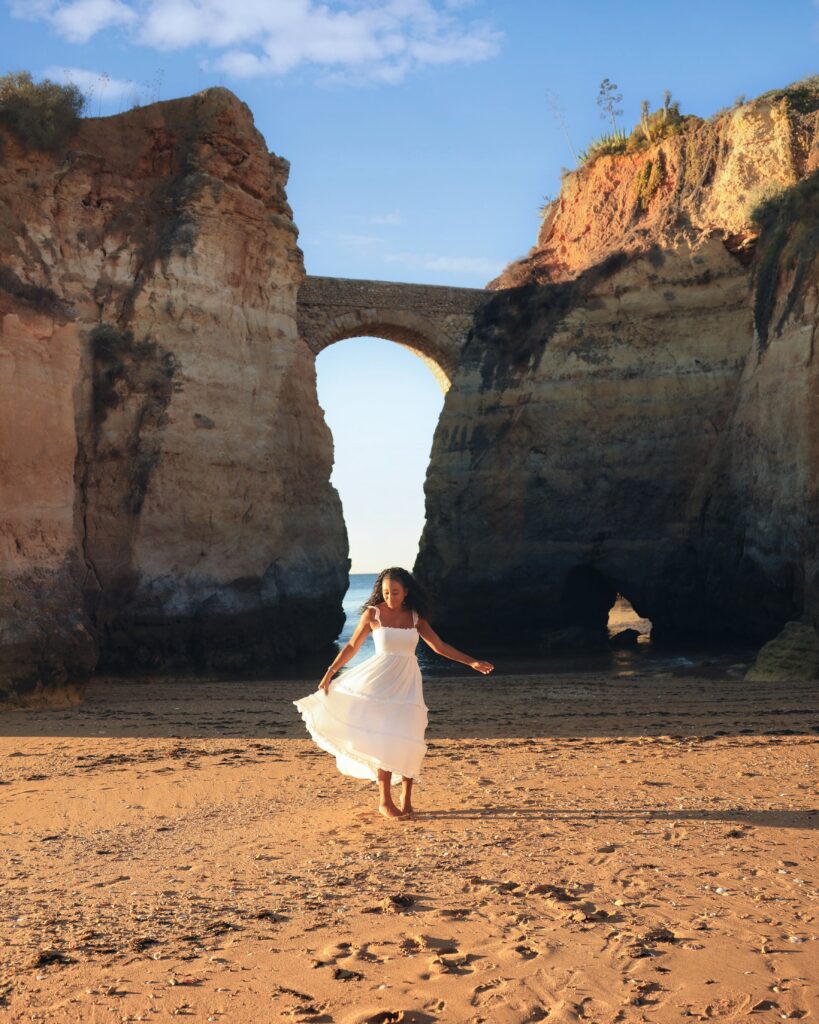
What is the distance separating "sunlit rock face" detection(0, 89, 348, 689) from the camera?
49.1ft

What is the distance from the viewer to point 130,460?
15336 millimetres

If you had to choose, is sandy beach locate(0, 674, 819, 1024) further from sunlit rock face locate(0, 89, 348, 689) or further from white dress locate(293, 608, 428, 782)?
sunlit rock face locate(0, 89, 348, 689)

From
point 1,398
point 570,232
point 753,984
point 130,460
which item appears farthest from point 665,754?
point 570,232

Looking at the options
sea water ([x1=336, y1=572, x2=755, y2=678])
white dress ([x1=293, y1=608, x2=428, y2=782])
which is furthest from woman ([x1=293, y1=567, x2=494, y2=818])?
sea water ([x1=336, y1=572, x2=755, y2=678])

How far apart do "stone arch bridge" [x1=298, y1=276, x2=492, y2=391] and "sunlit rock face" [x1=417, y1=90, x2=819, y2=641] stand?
56.1 inches

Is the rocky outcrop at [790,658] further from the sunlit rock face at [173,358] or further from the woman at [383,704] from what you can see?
the woman at [383,704]

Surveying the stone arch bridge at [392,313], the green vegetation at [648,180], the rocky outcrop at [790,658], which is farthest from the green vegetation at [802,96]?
the rocky outcrop at [790,658]

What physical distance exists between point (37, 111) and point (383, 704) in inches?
465

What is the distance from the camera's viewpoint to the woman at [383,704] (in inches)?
237

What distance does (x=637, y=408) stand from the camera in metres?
20.6

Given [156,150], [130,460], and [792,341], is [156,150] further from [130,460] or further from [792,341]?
[792,341]

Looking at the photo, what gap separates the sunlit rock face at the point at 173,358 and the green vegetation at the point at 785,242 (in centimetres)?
759

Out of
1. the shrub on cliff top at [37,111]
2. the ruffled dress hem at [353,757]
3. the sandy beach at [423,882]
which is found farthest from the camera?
the shrub on cliff top at [37,111]

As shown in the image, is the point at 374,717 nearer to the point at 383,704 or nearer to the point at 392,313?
the point at 383,704
